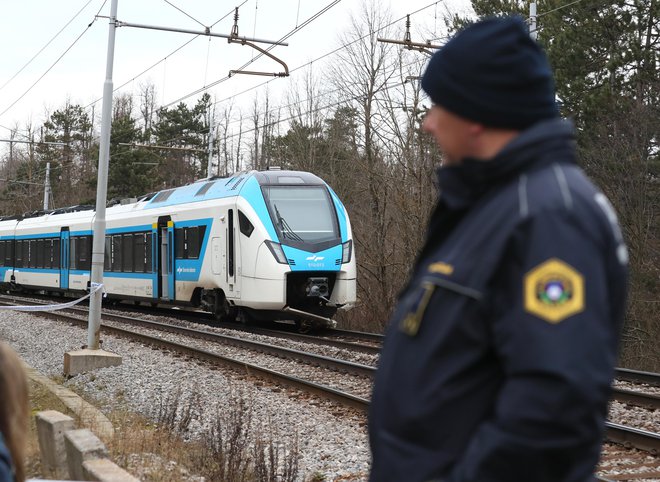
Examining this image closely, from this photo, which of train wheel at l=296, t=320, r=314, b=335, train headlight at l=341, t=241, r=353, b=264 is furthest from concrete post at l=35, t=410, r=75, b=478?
train wheel at l=296, t=320, r=314, b=335

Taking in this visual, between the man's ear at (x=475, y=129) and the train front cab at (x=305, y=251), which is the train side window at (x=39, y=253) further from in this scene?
the man's ear at (x=475, y=129)

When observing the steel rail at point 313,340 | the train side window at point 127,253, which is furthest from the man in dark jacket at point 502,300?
the train side window at point 127,253

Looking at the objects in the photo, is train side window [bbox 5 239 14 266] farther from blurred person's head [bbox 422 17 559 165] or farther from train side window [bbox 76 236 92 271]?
blurred person's head [bbox 422 17 559 165]

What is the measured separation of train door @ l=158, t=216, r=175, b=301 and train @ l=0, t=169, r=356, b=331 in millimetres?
25

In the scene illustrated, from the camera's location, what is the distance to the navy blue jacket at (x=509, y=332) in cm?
168

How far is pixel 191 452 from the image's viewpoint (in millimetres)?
7398

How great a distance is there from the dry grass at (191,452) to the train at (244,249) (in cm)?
822

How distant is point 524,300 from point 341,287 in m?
15.9

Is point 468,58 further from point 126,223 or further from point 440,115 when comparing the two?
point 126,223

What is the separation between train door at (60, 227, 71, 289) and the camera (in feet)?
97.0

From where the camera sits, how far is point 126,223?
24.6 metres

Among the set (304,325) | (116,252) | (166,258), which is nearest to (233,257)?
(304,325)

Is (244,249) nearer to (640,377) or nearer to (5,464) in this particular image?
Result: (640,377)

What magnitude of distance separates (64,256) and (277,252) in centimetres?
1510
